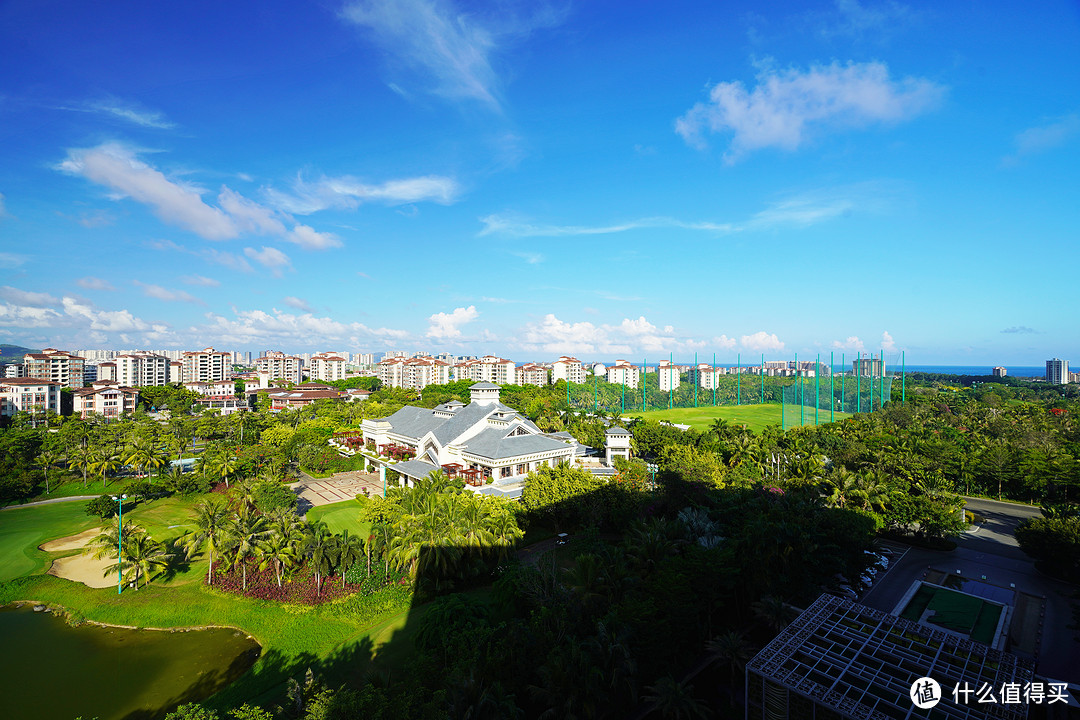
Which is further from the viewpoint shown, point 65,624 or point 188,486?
point 188,486

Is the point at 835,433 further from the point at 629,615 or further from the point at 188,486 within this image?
the point at 188,486

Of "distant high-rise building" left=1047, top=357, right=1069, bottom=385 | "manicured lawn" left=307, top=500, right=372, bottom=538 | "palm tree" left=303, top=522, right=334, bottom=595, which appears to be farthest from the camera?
"distant high-rise building" left=1047, top=357, right=1069, bottom=385

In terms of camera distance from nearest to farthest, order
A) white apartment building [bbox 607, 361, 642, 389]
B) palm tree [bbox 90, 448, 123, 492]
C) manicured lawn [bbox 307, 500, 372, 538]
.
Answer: manicured lawn [bbox 307, 500, 372, 538]
palm tree [bbox 90, 448, 123, 492]
white apartment building [bbox 607, 361, 642, 389]

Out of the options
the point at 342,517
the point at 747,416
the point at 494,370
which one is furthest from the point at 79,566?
the point at 494,370

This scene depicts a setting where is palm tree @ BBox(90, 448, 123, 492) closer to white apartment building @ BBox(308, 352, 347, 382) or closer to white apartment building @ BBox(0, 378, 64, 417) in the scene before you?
white apartment building @ BBox(0, 378, 64, 417)

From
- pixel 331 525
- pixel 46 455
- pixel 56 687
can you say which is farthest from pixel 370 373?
pixel 56 687

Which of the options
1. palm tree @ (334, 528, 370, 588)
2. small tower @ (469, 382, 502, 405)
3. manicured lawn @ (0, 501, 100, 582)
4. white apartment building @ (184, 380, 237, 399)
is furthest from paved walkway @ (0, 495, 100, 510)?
white apartment building @ (184, 380, 237, 399)
